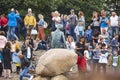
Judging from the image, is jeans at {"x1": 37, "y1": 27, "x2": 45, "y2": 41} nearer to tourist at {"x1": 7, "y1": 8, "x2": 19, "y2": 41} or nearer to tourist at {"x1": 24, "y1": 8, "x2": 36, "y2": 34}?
tourist at {"x1": 24, "y1": 8, "x2": 36, "y2": 34}

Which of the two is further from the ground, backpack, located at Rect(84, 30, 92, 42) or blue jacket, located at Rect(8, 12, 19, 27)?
blue jacket, located at Rect(8, 12, 19, 27)

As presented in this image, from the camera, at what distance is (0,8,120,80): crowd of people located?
44.2 ft

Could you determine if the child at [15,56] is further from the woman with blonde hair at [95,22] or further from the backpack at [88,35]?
the woman with blonde hair at [95,22]

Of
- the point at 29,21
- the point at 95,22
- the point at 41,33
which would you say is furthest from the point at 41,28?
the point at 95,22

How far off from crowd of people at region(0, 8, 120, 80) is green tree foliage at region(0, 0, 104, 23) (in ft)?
19.1

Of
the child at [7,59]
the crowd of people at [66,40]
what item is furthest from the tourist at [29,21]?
the child at [7,59]

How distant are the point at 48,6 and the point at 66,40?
10990mm

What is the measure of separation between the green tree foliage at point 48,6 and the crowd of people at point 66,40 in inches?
230

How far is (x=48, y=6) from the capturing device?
26797mm

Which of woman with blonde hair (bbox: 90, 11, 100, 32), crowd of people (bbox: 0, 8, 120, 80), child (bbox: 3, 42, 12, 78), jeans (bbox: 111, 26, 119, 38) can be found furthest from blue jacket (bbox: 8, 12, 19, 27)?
A: jeans (bbox: 111, 26, 119, 38)

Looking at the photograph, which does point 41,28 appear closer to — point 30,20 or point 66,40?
point 30,20

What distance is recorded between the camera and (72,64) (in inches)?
503

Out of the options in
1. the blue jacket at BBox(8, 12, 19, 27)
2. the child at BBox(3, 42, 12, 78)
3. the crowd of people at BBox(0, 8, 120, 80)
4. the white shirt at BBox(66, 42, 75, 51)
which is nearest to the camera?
the crowd of people at BBox(0, 8, 120, 80)

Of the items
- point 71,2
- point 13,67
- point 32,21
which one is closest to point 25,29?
point 32,21
